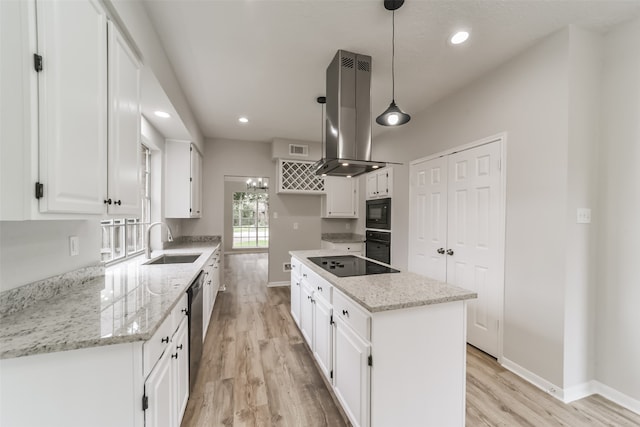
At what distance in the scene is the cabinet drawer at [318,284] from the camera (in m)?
1.91

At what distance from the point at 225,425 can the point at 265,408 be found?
27cm

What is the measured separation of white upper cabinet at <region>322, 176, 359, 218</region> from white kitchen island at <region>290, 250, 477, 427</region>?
10.7 ft

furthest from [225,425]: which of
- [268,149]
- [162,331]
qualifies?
[268,149]

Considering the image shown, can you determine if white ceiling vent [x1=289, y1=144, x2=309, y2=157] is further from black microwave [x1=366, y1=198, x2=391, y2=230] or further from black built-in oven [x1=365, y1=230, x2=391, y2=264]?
black built-in oven [x1=365, y1=230, x2=391, y2=264]

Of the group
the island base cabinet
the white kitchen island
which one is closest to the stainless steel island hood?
the white kitchen island

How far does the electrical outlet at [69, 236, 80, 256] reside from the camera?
1481 mm

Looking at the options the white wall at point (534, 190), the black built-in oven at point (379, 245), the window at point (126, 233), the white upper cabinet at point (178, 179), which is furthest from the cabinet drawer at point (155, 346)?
the black built-in oven at point (379, 245)

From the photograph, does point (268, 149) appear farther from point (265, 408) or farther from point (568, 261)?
point (568, 261)

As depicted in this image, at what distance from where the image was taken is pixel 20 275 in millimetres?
1161

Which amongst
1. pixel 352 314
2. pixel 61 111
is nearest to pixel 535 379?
pixel 352 314

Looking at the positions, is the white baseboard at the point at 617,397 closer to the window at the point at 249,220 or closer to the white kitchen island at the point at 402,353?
the white kitchen island at the point at 402,353

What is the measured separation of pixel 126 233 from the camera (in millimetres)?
2572

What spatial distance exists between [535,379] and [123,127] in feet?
11.3

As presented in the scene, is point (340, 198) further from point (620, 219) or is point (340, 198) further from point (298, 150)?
point (620, 219)
